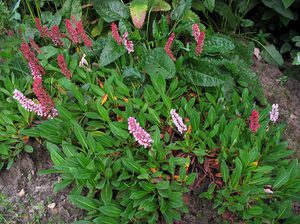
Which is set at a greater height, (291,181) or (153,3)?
(153,3)

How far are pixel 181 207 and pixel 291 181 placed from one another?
0.70 m

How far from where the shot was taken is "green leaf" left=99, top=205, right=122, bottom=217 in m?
2.33

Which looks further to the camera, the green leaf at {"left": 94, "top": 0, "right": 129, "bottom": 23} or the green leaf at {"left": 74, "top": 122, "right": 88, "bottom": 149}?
the green leaf at {"left": 94, "top": 0, "right": 129, "bottom": 23}

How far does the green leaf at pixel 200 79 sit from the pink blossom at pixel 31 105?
1.00 meters

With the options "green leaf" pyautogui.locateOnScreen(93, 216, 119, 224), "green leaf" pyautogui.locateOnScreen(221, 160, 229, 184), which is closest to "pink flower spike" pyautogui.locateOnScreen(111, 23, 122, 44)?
"green leaf" pyautogui.locateOnScreen(221, 160, 229, 184)

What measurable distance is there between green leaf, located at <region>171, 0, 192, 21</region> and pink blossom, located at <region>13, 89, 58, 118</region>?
1.25 meters

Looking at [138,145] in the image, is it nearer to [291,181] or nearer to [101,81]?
[101,81]

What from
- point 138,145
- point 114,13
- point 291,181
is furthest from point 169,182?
point 114,13

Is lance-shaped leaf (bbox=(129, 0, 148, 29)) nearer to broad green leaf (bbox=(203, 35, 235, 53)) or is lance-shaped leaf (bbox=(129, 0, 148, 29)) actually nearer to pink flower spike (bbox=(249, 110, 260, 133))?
broad green leaf (bbox=(203, 35, 235, 53))

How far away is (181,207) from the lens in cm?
242

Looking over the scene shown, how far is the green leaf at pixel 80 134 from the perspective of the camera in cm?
257

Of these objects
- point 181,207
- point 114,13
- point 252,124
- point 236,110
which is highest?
point 114,13

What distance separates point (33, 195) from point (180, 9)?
5.92ft

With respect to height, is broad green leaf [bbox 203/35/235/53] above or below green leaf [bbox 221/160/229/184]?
above
